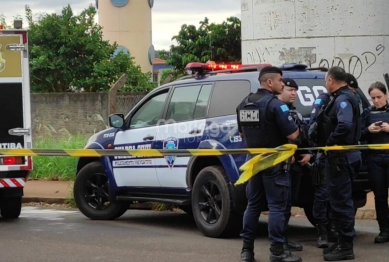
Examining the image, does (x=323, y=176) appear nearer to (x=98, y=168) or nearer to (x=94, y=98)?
(x=98, y=168)

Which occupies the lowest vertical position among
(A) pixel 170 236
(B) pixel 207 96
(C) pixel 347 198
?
(A) pixel 170 236

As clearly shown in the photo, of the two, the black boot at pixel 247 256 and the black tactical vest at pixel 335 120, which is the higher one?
the black tactical vest at pixel 335 120

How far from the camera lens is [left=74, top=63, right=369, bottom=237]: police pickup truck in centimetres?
884

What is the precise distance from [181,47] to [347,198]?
24507 millimetres

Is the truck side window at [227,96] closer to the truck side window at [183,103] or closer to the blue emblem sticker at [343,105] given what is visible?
the truck side window at [183,103]

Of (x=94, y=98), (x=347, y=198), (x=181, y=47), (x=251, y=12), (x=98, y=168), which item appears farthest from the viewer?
(x=181, y=47)

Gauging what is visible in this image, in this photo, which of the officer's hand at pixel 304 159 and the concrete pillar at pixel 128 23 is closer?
the officer's hand at pixel 304 159

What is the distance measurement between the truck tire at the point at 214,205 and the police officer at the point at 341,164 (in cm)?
129

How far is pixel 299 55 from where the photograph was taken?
14.7 m

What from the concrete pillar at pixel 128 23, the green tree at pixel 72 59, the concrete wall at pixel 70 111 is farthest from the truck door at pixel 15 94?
the concrete pillar at pixel 128 23

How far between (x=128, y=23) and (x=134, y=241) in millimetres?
52919

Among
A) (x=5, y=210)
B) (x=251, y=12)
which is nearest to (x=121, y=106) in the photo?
(x=251, y=12)

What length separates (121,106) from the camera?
19609 millimetres

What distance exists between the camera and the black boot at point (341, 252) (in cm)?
771
